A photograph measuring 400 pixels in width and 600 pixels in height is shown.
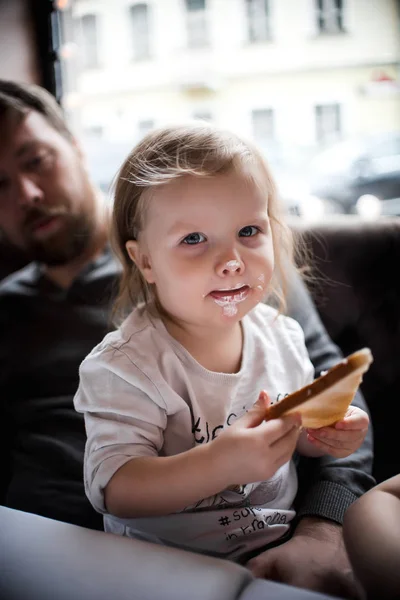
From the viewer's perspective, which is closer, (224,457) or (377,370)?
(224,457)

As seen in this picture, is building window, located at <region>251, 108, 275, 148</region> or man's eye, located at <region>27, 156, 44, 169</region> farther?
building window, located at <region>251, 108, 275, 148</region>

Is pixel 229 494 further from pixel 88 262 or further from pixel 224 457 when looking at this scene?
pixel 88 262

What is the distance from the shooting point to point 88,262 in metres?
1.11

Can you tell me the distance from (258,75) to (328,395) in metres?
1.32

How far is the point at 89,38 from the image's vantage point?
1639 mm

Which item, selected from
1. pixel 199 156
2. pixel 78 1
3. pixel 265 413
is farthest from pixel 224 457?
pixel 78 1

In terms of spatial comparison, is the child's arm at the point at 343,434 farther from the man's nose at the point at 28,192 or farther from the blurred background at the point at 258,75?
the blurred background at the point at 258,75

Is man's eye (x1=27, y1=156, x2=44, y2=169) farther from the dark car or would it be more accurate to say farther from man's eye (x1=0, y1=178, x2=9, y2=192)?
the dark car

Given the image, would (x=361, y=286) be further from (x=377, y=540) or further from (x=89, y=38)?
(x=89, y=38)

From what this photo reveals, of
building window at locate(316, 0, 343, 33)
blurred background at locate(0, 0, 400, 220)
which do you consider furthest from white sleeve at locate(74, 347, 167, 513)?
building window at locate(316, 0, 343, 33)

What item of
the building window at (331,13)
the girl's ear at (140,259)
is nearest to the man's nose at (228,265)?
the girl's ear at (140,259)

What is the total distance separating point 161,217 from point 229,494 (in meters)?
0.33

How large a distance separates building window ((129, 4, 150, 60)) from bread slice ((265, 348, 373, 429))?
1397 millimetres

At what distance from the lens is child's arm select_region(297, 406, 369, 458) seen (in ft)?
2.13
